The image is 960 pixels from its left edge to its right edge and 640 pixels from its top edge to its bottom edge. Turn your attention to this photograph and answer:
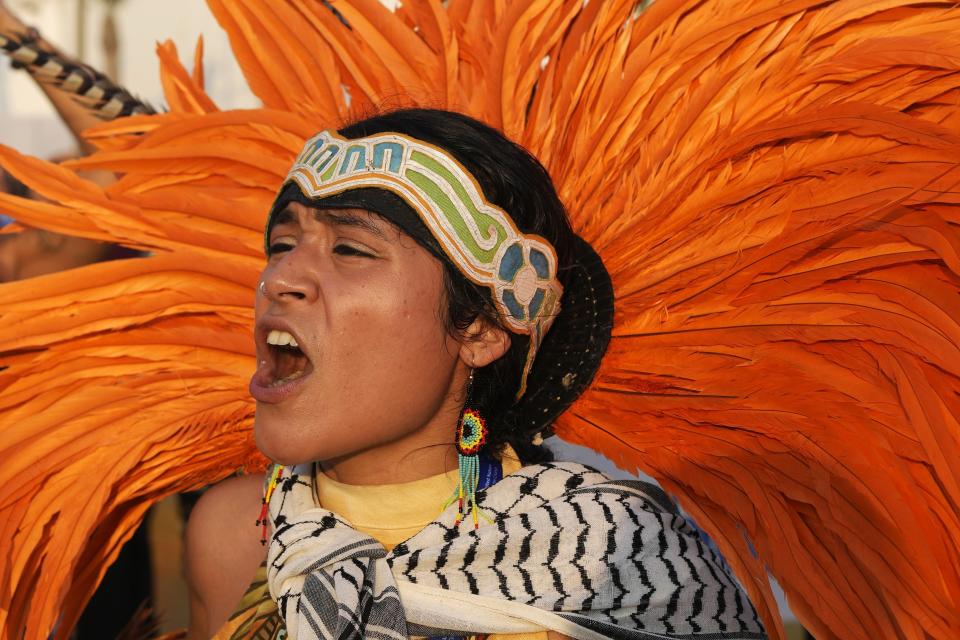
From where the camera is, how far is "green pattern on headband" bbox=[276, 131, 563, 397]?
1927 millimetres

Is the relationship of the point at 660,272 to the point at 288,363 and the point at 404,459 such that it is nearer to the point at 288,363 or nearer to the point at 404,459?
the point at 404,459

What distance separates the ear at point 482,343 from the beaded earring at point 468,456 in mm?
102

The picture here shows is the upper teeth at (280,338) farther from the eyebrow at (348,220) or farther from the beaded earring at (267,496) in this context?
the beaded earring at (267,496)

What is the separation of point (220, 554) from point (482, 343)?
729 millimetres

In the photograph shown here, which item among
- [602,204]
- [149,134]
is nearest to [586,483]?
[602,204]

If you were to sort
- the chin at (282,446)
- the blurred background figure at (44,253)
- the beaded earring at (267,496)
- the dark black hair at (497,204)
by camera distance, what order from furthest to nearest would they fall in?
the blurred background figure at (44,253), the beaded earring at (267,496), the dark black hair at (497,204), the chin at (282,446)

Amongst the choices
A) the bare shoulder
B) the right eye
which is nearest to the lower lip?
the right eye

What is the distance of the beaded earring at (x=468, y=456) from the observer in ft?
6.54

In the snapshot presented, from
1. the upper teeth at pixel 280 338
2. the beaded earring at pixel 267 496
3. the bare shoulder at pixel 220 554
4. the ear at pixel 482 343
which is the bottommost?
the bare shoulder at pixel 220 554

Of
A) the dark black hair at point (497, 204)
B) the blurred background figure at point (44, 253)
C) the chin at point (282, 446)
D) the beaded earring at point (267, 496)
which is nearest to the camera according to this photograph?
the chin at point (282, 446)

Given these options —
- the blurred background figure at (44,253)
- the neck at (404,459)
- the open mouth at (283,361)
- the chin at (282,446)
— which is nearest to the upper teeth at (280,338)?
the open mouth at (283,361)

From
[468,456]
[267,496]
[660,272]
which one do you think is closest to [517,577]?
[468,456]

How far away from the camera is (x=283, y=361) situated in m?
2.02

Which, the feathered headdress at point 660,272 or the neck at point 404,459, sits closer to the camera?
the feathered headdress at point 660,272
